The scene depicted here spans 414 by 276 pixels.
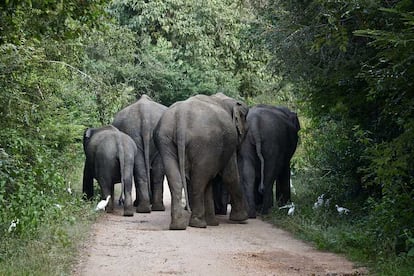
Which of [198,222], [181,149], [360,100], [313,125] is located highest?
[360,100]

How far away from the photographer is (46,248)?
9852 mm

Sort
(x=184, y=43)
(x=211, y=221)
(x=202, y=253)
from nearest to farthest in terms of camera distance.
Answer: (x=202, y=253), (x=211, y=221), (x=184, y=43)

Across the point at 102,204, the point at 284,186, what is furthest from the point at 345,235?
the point at 284,186

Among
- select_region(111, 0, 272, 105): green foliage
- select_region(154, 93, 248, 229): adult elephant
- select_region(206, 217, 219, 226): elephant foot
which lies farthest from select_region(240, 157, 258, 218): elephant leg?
select_region(111, 0, 272, 105): green foliage

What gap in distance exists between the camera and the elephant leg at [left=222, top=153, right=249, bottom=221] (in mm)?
15031

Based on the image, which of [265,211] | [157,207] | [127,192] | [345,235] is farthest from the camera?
[157,207]

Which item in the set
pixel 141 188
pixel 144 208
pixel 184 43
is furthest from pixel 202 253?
pixel 184 43

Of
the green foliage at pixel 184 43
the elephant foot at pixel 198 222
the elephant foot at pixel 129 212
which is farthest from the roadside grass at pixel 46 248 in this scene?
the green foliage at pixel 184 43

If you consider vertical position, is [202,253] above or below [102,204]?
below

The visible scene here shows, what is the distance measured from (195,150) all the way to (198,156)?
0.12 m

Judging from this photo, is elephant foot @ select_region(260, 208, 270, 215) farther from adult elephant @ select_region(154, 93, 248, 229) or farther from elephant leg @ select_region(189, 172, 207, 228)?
elephant leg @ select_region(189, 172, 207, 228)

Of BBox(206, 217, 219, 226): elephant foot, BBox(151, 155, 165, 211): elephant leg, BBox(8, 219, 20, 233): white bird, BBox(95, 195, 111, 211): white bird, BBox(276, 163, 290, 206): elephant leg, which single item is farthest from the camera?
BBox(276, 163, 290, 206): elephant leg

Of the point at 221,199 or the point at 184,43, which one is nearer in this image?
the point at 221,199

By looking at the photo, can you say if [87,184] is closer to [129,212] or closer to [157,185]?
[157,185]
